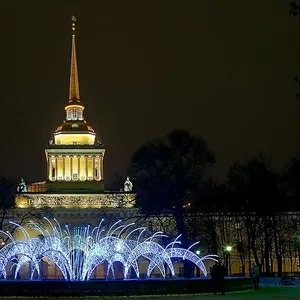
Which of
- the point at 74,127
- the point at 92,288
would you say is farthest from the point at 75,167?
the point at 92,288

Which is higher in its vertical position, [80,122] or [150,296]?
[80,122]

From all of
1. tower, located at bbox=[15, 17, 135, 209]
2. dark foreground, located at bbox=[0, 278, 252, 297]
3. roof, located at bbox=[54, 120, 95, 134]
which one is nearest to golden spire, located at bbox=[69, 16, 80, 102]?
tower, located at bbox=[15, 17, 135, 209]

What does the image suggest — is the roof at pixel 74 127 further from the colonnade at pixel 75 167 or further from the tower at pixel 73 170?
the colonnade at pixel 75 167

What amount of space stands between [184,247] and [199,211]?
16.4 ft

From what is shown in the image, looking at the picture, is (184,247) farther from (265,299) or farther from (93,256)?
(265,299)

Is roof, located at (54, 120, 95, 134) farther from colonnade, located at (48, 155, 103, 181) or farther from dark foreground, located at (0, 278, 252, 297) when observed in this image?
dark foreground, located at (0, 278, 252, 297)

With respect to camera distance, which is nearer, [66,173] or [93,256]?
[93,256]

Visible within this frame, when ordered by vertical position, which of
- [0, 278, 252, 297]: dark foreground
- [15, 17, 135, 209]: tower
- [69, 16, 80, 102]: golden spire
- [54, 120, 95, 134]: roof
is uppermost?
[69, 16, 80, 102]: golden spire

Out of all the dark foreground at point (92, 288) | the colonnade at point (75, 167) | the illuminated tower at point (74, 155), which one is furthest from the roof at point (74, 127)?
the dark foreground at point (92, 288)

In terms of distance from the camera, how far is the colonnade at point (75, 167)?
10200cm

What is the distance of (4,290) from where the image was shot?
→ 31.9 meters

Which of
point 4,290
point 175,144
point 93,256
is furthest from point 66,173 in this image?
point 4,290

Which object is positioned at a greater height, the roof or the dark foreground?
the roof

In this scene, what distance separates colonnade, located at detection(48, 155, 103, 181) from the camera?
102 m
